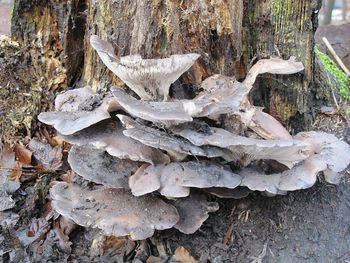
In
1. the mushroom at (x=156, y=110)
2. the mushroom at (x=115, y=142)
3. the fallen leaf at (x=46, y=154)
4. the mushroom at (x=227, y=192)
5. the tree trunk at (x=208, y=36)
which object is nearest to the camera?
the mushroom at (x=156, y=110)

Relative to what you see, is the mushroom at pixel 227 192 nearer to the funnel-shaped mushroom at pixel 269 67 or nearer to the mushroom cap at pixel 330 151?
the mushroom cap at pixel 330 151

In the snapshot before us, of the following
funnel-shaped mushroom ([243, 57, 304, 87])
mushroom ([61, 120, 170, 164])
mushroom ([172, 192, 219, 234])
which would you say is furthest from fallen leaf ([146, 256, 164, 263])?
funnel-shaped mushroom ([243, 57, 304, 87])

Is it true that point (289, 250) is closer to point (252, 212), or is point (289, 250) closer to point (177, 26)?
→ point (252, 212)

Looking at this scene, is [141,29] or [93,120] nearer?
[93,120]

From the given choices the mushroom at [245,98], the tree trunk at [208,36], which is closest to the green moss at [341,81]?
the tree trunk at [208,36]

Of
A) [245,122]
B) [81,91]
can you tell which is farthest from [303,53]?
[81,91]

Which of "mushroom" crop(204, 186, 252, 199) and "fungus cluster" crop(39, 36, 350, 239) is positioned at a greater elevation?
"fungus cluster" crop(39, 36, 350, 239)

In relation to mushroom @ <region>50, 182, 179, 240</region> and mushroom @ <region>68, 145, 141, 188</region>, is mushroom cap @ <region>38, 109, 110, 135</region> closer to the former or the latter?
mushroom @ <region>68, 145, 141, 188</region>
